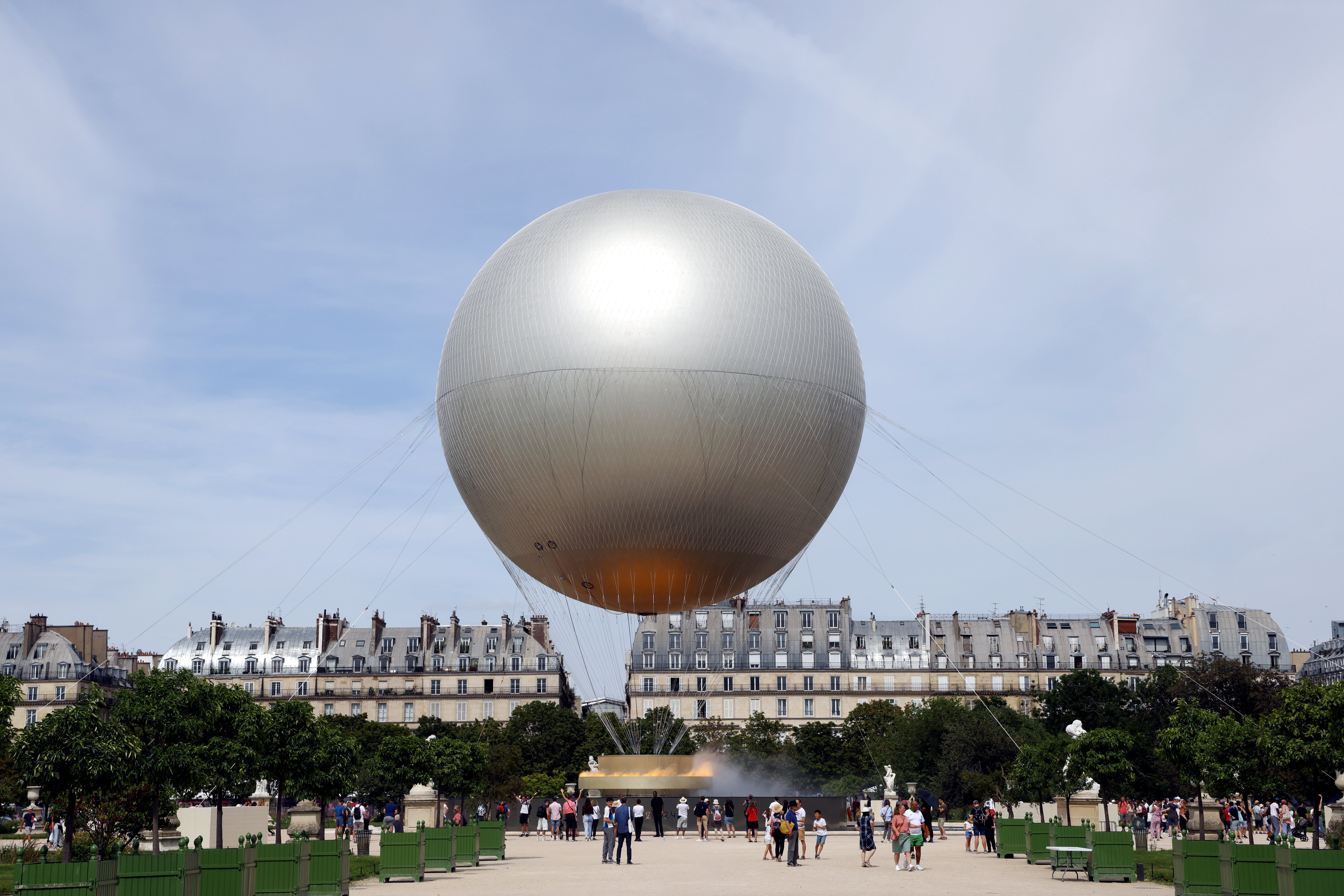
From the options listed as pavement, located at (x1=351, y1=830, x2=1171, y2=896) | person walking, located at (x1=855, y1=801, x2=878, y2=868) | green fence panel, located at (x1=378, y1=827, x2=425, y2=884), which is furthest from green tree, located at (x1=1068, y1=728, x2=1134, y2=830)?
green fence panel, located at (x1=378, y1=827, x2=425, y2=884)

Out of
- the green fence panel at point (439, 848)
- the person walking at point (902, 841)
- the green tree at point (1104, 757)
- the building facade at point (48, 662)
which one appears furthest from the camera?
the building facade at point (48, 662)

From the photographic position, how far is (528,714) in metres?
102

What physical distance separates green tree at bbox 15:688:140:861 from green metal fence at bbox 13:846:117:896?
7.46m

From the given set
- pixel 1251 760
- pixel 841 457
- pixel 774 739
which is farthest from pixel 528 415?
pixel 774 739

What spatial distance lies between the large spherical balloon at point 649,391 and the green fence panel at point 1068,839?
30.5 feet

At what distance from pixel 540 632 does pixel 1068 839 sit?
319 ft

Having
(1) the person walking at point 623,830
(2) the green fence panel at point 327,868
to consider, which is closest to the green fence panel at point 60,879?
(2) the green fence panel at point 327,868

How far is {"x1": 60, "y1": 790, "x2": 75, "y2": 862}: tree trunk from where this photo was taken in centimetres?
1811

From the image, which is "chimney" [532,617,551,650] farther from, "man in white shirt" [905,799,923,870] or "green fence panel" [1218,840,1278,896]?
"green fence panel" [1218,840,1278,896]

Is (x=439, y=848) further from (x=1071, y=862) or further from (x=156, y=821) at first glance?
(x=1071, y=862)

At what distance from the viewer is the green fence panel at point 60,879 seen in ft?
42.3

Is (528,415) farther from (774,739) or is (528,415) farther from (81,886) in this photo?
(774,739)

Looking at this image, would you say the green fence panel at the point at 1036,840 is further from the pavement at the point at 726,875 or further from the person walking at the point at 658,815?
the person walking at the point at 658,815

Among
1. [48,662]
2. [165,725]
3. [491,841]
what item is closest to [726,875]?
[491,841]
